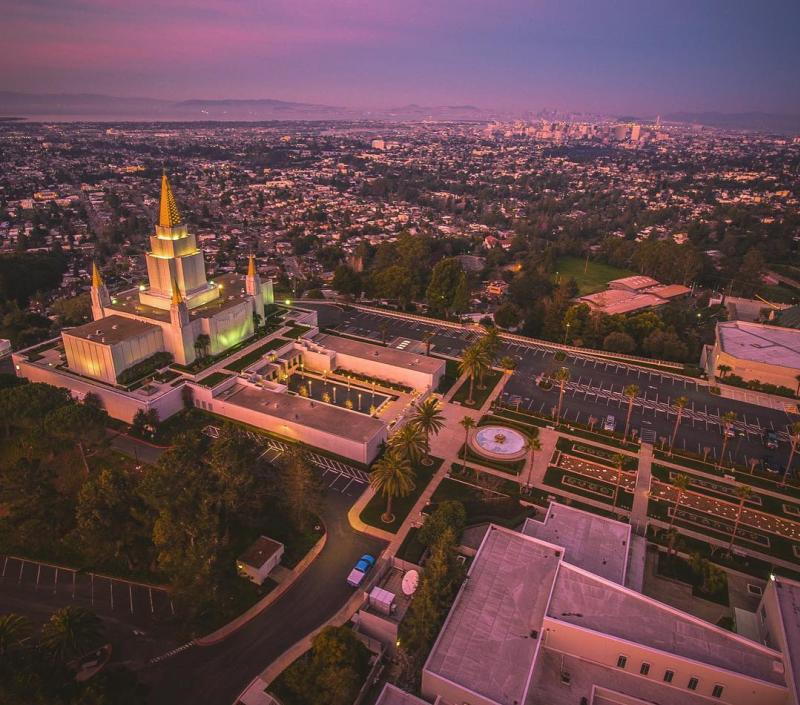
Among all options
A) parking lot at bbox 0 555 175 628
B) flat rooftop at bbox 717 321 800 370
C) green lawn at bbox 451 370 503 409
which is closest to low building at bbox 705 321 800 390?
flat rooftop at bbox 717 321 800 370

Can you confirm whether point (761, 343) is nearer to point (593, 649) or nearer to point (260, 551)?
point (593, 649)

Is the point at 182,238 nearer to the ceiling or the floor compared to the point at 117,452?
nearer to the ceiling

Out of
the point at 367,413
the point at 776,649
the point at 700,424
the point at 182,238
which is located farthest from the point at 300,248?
the point at 776,649

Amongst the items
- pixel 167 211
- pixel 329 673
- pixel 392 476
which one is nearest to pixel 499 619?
pixel 329 673

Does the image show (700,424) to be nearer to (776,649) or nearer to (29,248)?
(776,649)

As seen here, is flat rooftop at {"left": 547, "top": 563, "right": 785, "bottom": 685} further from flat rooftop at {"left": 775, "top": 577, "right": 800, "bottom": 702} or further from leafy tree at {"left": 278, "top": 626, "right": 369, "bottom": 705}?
leafy tree at {"left": 278, "top": 626, "right": 369, "bottom": 705}
